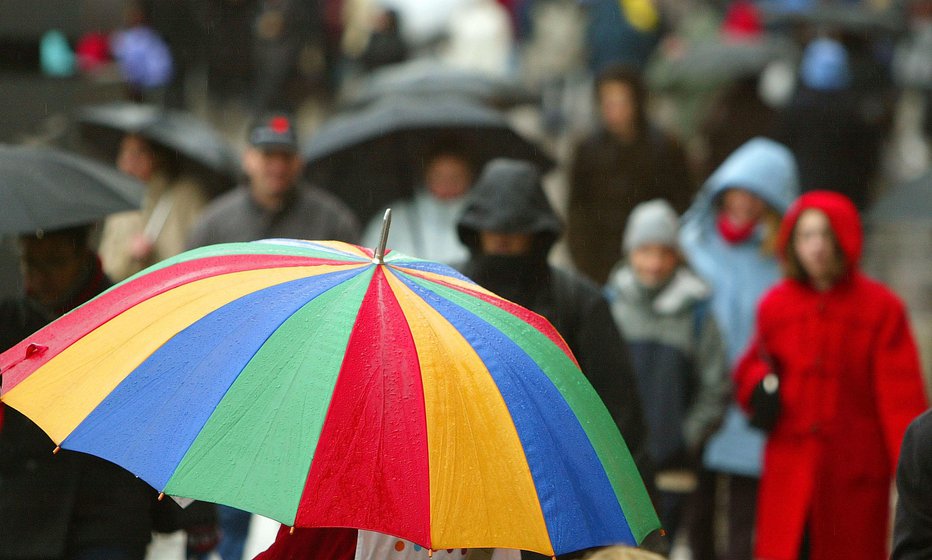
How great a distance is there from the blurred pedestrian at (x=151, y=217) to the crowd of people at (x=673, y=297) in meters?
0.02

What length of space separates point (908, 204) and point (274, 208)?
315 centimetres

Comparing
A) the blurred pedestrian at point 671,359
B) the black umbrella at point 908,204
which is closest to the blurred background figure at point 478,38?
the blurred pedestrian at point 671,359

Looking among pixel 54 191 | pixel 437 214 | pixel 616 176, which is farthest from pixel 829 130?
pixel 54 191

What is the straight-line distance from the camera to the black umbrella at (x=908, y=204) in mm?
8117

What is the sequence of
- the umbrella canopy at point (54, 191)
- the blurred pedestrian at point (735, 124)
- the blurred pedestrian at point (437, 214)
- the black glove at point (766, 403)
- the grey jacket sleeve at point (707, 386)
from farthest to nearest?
the blurred pedestrian at point (735, 124), the blurred pedestrian at point (437, 214), the grey jacket sleeve at point (707, 386), the black glove at point (766, 403), the umbrella canopy at point (54, 191)

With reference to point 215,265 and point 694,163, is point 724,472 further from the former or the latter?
point 694,163

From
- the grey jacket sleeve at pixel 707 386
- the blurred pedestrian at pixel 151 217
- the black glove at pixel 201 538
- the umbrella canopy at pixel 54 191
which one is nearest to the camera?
the umbrella canopy at pixel 54 191

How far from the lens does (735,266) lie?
9289mm

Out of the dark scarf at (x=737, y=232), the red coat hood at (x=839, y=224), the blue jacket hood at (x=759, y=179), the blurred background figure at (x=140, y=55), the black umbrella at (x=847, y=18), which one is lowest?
the dark scarf at (x=737, y=232)

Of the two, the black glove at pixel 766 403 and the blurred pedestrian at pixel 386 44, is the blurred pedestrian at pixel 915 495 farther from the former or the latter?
the blurred pedestrian at pixel 386 44

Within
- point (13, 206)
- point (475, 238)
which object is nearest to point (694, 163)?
point (475, 238)

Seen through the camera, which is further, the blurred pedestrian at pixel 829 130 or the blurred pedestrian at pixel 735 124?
the blurred pedestrian at pixel 735 124

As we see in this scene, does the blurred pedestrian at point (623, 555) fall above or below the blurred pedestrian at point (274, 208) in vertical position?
below

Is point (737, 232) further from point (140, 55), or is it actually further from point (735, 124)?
point (140, 55)
